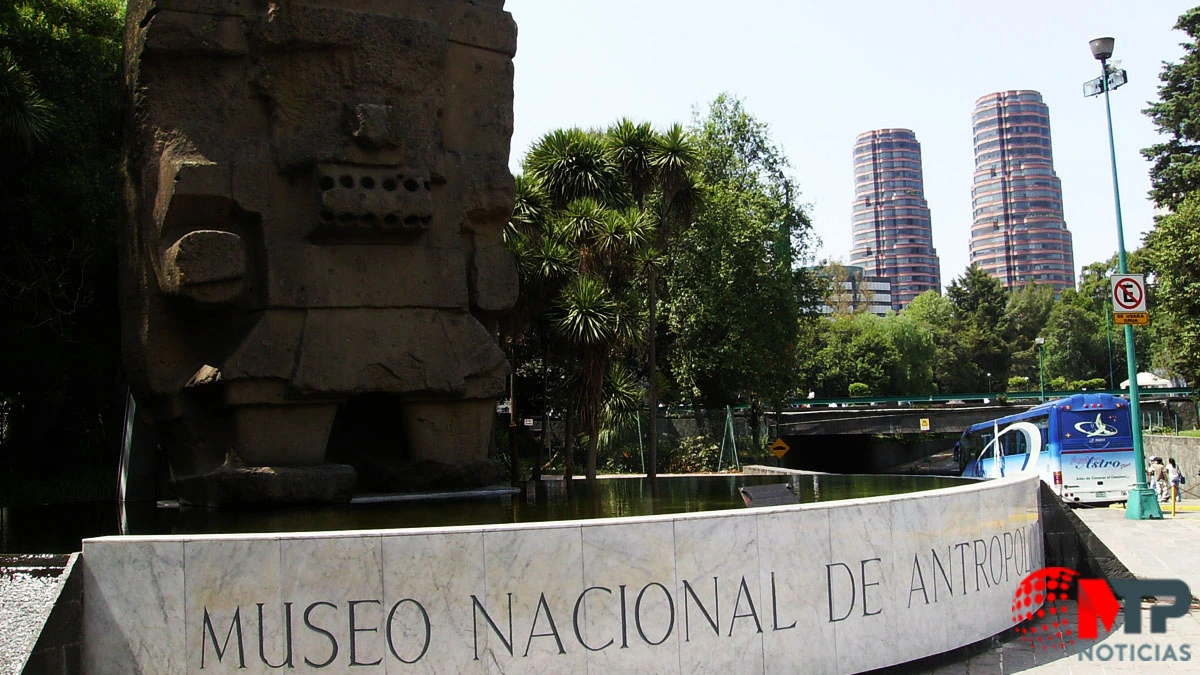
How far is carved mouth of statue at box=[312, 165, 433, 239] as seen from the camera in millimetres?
10578

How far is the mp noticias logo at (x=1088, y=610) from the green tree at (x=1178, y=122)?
3046cm

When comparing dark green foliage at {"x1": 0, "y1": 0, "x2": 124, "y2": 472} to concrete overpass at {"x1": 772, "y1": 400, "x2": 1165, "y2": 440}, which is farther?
concrete overpass at {"x1": 772, "y1": 400, "x2": 1165, "y2": 440}

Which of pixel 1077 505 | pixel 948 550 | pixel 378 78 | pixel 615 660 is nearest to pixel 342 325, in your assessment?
pixel 378 78

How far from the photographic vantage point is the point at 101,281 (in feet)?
63.8

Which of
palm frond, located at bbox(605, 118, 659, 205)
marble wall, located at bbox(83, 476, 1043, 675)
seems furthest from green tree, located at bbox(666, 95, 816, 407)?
marble wall, located at bbox(83, 476, 1043, 675)

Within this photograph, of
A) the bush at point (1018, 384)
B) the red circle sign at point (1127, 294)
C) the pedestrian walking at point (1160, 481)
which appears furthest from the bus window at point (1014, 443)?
the bush at point (1018, 384)

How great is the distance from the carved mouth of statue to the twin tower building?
15991 cm

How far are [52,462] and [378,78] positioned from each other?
13573 millimetres

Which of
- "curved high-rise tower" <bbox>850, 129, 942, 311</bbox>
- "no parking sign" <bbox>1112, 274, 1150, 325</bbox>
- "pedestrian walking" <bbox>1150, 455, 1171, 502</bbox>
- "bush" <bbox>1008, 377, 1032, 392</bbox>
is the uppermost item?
"curved high-rise tower" <bbox>850, 129, 942, 311</bbox>

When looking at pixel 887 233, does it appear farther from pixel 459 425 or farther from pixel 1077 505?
pixel 459 425

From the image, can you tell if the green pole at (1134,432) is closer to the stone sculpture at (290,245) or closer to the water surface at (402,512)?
the water surface at (402,512)

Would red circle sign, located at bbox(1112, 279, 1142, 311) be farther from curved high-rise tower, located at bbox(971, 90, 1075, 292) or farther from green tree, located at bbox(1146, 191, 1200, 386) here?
curved high-rise tower, located at bbox(971, 90, 1075, 292)

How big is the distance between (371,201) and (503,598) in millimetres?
5113

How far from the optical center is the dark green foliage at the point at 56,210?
17.9 meters
